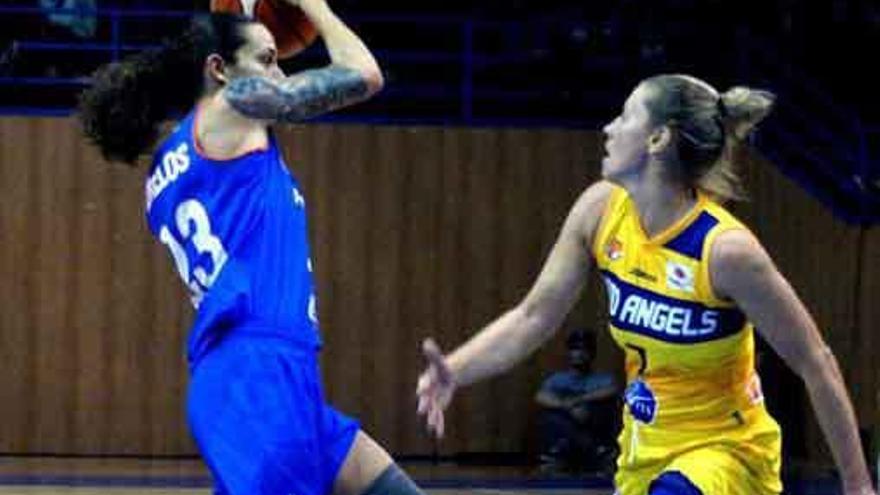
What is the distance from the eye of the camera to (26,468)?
14.7 m

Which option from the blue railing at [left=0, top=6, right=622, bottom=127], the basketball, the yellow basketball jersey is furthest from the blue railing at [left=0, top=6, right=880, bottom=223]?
the yellow basketball jersey

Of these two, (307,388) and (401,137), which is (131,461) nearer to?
(401,137)

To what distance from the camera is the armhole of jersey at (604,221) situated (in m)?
5.96

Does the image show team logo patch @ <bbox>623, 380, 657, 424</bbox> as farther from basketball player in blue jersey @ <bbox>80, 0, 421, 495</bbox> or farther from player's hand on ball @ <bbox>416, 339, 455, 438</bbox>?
basketball player in blue jersey @ <bbox>80, 0, 421, 495</bbox>

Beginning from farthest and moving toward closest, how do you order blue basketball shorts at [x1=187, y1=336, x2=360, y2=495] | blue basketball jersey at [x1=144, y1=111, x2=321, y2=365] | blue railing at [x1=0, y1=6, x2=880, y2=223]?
blue railing at [x1=0, y1=6, x2=880, y2=223] < blue basketball jersey at [x1=144, y1=111, x2=321, y2=365] < blue basketball shorts at [x1=187, y1=336, x2=360, y2=495]

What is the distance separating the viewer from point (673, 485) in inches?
228

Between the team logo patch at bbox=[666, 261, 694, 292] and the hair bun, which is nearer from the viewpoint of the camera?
the team logo patch at bbox=[666, 261, 694, 292]

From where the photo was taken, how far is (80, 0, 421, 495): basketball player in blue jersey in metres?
5.70

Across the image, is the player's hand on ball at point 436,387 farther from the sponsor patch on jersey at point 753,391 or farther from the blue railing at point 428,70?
the blue railing at point 428,70

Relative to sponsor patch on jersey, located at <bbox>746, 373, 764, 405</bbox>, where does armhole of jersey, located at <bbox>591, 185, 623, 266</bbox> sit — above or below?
above

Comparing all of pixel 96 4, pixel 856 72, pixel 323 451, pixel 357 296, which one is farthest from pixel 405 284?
pixel 323 451

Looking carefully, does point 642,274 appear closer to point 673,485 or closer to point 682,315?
point 682,315

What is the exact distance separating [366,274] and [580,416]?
6.42 ft

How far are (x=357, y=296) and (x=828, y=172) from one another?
3.64m
